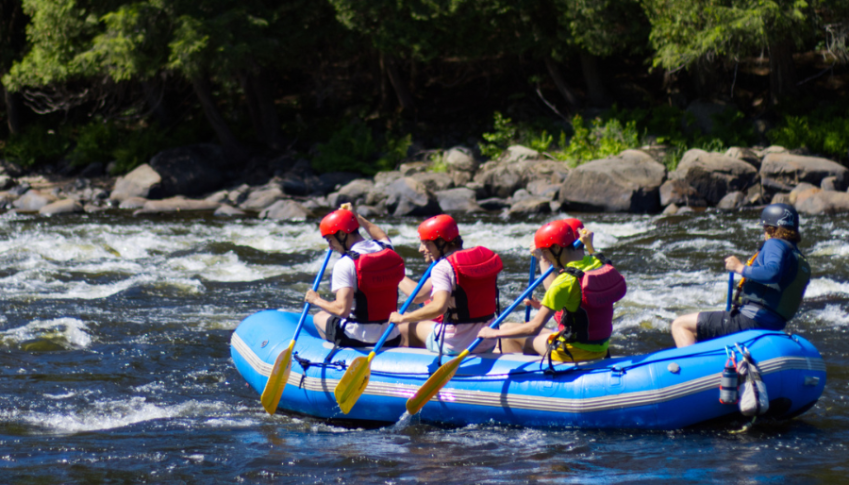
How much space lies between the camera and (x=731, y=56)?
1562 cm

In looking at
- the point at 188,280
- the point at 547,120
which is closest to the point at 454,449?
the point at 188,280

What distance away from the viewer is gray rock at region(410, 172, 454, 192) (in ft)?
55.1

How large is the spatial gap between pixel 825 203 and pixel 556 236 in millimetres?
10121

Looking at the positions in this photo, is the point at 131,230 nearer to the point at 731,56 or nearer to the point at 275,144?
the point at 275,144

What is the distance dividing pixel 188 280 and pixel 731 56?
11.2 meters

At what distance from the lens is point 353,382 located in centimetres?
482

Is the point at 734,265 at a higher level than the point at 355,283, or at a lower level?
higher

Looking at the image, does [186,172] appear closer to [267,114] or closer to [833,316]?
[267,114]

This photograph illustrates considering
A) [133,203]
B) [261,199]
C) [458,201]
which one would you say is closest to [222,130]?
[133,203]

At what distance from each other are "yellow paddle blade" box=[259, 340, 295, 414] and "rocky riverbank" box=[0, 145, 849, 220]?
9.91m

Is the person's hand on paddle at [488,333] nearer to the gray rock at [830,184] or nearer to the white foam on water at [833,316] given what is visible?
the white foam on water at [833,316]

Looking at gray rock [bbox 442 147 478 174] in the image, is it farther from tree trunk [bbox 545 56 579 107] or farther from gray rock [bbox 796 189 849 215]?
gray rock [bbox 796 189 849 215]

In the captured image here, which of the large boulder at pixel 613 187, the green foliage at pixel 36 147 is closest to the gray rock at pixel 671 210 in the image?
the large boulder at pixel 613 187

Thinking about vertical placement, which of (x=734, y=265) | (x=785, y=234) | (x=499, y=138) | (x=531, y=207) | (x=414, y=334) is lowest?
(x=531, y=207)
